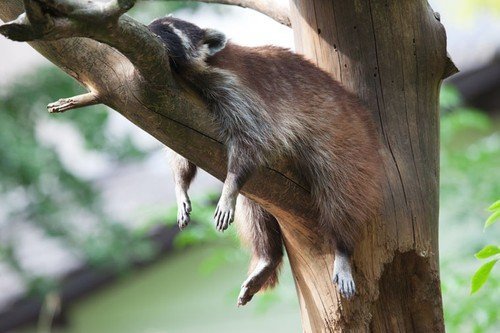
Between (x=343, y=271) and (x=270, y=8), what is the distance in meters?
1.41

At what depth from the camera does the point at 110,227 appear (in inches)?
245

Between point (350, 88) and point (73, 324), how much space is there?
4589 mm

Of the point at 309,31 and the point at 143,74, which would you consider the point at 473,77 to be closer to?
the point at 309,31

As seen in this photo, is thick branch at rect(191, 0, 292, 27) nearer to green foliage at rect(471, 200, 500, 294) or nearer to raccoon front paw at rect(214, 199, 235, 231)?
raccoon front paw at rect(214, 199, 235, 231)

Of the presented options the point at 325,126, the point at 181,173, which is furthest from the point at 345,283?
the point at 181,173

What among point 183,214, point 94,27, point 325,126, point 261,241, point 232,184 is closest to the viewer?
point 94,27

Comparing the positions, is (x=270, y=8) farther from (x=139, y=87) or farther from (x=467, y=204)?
(x=467, y=204)

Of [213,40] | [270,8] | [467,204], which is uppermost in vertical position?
[213,40]

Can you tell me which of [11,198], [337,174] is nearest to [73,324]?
[11,198]

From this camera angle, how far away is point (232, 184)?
2.91 meters

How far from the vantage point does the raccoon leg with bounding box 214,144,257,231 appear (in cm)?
291

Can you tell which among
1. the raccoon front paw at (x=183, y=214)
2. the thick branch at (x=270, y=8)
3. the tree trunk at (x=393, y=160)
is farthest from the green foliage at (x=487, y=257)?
the thick branch at (x=270, y=8)

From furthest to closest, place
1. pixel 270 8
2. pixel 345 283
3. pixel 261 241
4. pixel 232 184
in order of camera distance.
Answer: pixel 270 8
pixel 261 241
pixel 345 283
pixel 232 184

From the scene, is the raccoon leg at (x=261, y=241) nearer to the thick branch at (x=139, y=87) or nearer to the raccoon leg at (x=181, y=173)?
the raccoon leg at (x=181, y=173)
